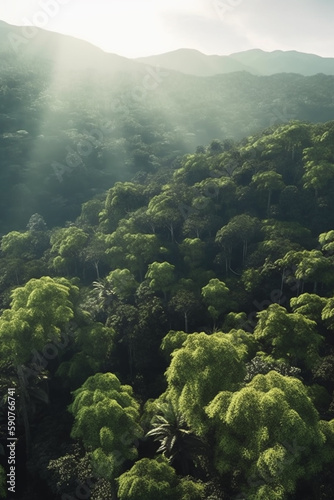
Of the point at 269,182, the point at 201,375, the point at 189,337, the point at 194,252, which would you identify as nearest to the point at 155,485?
the point at 201,375

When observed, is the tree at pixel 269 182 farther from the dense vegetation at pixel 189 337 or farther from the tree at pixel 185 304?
the tree at pixel 185 304

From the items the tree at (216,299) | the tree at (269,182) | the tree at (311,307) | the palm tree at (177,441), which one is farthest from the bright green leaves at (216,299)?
the tree at (269,182)

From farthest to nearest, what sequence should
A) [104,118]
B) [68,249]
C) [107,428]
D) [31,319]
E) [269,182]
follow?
[104,118] < [269,182] < [68,249] < [31,319] < [107,428]

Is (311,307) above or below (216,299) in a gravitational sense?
above

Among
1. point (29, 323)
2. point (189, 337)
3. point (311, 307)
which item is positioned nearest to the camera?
point (189, 337)

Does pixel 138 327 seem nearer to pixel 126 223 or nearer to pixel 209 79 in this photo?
pixel 126 223

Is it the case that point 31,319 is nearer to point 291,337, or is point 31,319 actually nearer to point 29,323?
point 29,323

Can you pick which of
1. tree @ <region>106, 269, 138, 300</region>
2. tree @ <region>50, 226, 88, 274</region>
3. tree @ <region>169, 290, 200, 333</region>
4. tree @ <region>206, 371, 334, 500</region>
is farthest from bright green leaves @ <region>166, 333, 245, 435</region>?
tree @ <region>50, 226, 88, 274</region>
